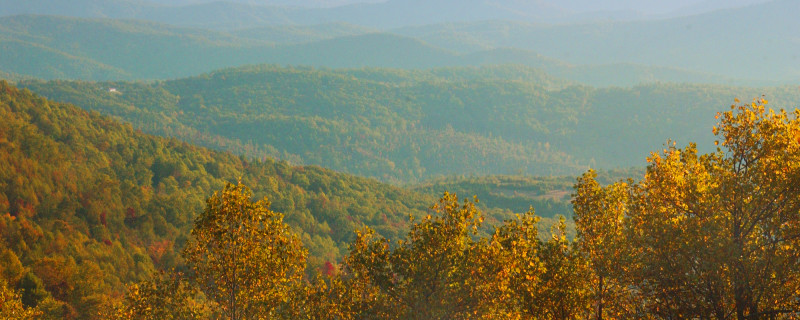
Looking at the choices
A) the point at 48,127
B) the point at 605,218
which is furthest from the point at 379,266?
the point at 48,127

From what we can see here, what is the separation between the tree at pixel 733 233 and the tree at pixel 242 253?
16150mm

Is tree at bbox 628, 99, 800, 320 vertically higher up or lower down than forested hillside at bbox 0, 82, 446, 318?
higher up

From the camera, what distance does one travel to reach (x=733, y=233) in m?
23.5

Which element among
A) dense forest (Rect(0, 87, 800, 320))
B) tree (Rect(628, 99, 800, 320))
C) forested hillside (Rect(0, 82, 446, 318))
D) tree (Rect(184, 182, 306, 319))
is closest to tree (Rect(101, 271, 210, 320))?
dense forest (Rect(0, 87, 800, 320))

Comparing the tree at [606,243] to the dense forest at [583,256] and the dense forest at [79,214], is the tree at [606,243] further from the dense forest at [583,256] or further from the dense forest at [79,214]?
the dense forest at [79,214]

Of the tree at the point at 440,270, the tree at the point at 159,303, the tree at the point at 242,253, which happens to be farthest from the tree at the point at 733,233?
the tree at the point at 159,303

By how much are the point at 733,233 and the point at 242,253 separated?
2062 centimetres

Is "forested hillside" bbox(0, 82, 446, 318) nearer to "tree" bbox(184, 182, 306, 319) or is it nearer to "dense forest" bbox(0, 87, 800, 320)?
"dense forest" bbox(0, 87, 800, 320)

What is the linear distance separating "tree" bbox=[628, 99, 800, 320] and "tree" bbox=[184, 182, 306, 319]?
16.2 metres

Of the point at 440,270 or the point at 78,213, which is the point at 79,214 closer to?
the point at 78,213

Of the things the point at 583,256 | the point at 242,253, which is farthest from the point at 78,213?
the point at 583,256

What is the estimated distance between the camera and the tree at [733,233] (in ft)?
74.0

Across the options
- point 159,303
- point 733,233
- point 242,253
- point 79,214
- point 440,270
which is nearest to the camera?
point 733,233

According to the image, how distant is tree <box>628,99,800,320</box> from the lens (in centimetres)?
2256
